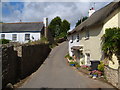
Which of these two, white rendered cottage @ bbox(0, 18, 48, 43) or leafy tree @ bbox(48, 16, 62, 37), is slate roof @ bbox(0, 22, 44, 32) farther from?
leafy tree @ bbox(48, 16, 62, 37)

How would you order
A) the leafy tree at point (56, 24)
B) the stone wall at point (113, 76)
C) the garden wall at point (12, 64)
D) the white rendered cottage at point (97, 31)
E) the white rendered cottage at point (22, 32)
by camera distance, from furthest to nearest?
1. the leafy tree at point (56, 24)
2. the white rendered cottage at point (22, 32)
3. the white rendered cottage at point (97, 31)
4. the stone wall at point (113, 76)
5. the garden wall at point (12, 64)

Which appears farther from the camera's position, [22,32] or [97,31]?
[22,32]

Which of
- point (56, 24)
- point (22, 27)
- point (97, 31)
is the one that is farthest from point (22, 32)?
point (56, 24)

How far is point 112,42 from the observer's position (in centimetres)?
1209

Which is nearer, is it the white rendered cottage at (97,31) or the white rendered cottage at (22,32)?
the white rendered cottage at (97,31)

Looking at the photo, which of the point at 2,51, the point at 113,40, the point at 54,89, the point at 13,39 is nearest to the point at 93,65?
the point at 113,40

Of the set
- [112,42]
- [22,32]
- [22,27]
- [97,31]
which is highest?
[22,27]

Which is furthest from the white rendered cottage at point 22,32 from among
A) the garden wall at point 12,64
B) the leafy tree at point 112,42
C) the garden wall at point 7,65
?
the garden wall at point 7,65

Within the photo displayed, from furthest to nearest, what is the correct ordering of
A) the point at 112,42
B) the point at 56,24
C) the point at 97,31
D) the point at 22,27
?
1. the point at 56,24
2. the point at 22,27
3. the point at 97,31
4. the point at 112,42

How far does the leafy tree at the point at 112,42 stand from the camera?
11.8 metres

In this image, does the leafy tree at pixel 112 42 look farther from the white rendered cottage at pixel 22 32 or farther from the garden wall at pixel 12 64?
the white rendered cottage at pixel 22 32

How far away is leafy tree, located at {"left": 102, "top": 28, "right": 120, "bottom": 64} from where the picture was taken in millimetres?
11836

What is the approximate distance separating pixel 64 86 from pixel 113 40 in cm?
516

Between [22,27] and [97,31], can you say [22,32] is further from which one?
[97,31]
